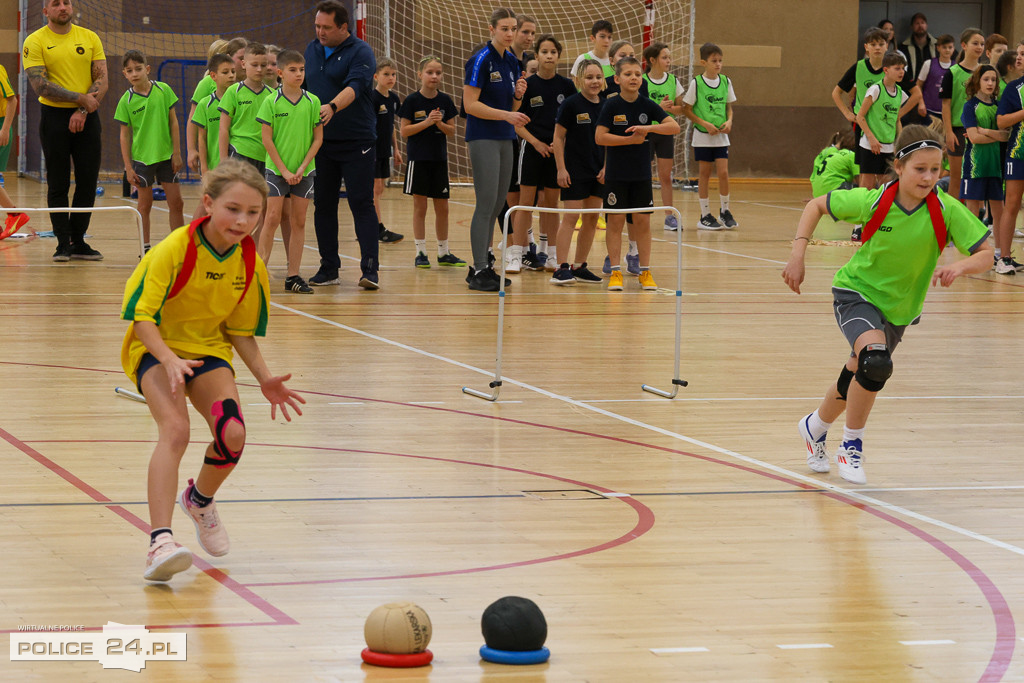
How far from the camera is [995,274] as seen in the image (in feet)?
45.5

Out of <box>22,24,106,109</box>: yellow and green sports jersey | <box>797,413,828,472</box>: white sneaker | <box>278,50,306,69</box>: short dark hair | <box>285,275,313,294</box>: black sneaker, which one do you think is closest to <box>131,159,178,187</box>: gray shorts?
<box>22,24,106,109</box>: yellow and green sports jersey

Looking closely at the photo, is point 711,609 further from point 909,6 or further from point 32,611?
point 909,6

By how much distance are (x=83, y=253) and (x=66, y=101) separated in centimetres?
148

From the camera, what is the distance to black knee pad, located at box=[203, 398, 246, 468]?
14.9 feet

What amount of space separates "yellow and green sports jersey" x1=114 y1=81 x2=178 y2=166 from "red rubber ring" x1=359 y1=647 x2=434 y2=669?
33.2 ft

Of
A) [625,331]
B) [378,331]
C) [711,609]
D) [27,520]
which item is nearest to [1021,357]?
[625,331]

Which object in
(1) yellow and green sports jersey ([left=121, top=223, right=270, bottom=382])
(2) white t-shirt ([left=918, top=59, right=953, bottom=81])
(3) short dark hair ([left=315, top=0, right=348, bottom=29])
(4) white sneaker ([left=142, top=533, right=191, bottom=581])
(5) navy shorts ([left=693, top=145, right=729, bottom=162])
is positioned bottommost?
(4) white sneaker ([left=142, top=533, right=191, bottom=581])

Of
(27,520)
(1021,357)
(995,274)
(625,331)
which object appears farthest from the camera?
(995,274)

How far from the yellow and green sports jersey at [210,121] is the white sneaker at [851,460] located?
7.71 metres

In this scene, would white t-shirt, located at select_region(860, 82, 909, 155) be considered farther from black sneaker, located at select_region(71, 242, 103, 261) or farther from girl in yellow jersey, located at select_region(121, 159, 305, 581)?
girl in yellow jersey, located at select_region(121, 159, 305, 581)

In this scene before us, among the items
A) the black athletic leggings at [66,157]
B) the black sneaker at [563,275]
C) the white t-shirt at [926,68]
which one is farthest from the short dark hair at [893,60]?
the black athletic leggings at [66,157]

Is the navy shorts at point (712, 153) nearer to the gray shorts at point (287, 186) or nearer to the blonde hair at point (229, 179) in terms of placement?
the gray shorts at point (287, 186)

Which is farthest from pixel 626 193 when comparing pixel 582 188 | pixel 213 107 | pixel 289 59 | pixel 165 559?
pixel 165 559

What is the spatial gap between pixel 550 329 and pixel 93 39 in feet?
19.6
